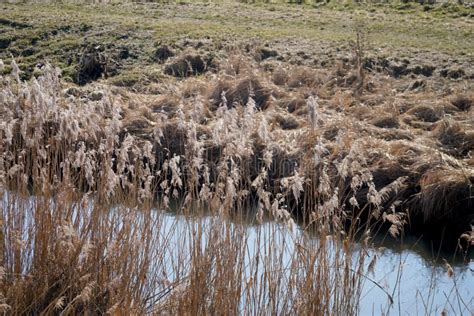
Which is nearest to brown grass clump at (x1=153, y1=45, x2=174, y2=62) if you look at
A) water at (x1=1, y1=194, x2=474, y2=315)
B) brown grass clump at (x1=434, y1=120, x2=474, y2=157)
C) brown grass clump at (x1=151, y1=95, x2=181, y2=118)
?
brown grass clump at (x1=151, y1=95, x2=181, y2=118)

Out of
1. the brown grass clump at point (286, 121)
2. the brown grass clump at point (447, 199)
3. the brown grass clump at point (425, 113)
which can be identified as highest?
the brown grass clump at point (425, 113)

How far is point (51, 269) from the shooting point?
5582mm

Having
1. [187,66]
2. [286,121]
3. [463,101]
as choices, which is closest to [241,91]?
[286,121]

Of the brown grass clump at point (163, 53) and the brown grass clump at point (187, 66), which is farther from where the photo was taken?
the brown grass clump at point (163, 53)

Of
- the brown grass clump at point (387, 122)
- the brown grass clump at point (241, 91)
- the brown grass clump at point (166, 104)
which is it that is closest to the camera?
the brown grass clump at point (387, 122)

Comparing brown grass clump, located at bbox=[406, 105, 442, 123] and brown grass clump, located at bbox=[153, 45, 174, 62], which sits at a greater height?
brown grass clump, located at bbox=[153, 45, 174, 62]

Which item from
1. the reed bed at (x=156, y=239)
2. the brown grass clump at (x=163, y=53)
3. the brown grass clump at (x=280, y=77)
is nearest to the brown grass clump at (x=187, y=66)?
the brown grass clump at (x=163, y=53)

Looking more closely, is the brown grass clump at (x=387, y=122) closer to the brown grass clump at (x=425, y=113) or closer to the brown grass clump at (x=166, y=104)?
the brown grass clump at (x=425, y=113)

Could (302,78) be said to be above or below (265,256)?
below

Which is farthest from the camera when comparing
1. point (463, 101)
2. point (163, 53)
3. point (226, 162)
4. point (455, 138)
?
point (163, 53)

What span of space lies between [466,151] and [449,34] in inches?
232

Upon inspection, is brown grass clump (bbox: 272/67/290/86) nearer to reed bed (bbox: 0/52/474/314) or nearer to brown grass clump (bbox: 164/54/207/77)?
brown grass clump (bbox: 164/54/207/77)

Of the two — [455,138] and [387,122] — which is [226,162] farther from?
[387,122]

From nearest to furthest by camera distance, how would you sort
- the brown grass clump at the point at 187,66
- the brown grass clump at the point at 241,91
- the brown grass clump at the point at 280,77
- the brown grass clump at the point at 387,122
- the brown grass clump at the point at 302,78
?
1. the brown grass clump at the point at 387,122
2. the brown grass clump at the point at 241,91
3. the brown grass clump at the point at 302,78
4. the brown grass clump at the point at 280,77
5. the brown grass clump at the point at 187,66
